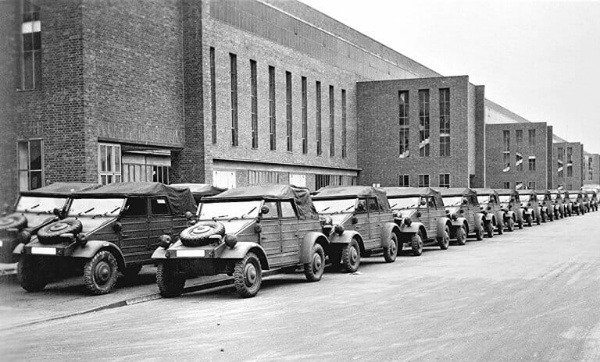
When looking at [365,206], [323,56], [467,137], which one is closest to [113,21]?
[365,206]

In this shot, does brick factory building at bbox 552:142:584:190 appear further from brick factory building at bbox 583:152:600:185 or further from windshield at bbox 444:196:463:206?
windshield at bbox 444:196:463:206

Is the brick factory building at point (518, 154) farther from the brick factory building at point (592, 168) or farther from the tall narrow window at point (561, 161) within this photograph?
the brick factory building at point (592, 168)

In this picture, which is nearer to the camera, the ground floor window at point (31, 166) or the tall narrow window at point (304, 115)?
the ground floor window at point (31, 166)

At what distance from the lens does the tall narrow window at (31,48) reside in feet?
69.7

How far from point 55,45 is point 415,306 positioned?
1585 cm

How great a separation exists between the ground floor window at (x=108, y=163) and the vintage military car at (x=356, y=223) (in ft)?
28.2

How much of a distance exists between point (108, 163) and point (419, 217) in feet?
33.7

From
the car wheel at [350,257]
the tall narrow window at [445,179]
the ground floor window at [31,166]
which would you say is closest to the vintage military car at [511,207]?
the car wheel at [350,257]

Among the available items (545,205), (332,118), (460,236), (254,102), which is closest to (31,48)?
(460,236)

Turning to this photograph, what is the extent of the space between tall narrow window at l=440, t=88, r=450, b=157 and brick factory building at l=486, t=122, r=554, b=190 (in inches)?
926

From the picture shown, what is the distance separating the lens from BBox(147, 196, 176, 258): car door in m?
13.1

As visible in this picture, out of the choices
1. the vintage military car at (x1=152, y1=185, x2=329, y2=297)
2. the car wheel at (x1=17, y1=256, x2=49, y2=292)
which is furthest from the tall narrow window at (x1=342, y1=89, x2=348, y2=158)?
the car wheel at (x1=17, y1=256, x2=49, y2=292)

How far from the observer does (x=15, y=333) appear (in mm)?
8336

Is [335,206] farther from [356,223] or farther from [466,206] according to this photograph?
[466,206]
